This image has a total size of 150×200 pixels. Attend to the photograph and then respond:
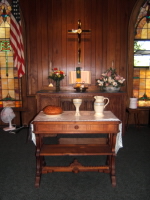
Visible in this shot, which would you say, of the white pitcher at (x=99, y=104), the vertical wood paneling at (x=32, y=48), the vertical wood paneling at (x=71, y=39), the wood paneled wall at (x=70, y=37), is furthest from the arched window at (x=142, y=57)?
the white pitcher at (x=99, y=104)

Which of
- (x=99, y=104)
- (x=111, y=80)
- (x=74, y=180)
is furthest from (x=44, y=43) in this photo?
(x=74, y=180)

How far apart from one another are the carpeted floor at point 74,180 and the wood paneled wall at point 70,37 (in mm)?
2077

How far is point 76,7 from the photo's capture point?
4.50 metres

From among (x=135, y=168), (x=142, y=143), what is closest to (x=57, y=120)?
(x=135, y=168)

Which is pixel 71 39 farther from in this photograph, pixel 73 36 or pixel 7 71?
pixel 7 71

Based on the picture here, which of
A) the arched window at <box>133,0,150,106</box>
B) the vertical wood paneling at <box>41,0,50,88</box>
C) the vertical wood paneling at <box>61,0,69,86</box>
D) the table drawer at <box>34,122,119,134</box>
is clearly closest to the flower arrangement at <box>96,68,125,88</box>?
the arched window at <box>133,0,150,106</box>

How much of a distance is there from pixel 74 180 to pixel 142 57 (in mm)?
3624

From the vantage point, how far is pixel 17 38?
4348mm

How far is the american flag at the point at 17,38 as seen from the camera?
4.30 m

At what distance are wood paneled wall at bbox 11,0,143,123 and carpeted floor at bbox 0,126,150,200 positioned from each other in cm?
208

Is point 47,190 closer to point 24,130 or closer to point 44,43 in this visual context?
point 24,130

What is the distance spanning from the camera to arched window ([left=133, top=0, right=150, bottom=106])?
183 inches

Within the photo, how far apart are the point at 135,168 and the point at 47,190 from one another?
4.09 ft

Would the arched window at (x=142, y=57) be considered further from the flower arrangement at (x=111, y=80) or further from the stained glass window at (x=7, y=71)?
the stained glass window at (x=7, y=71)
